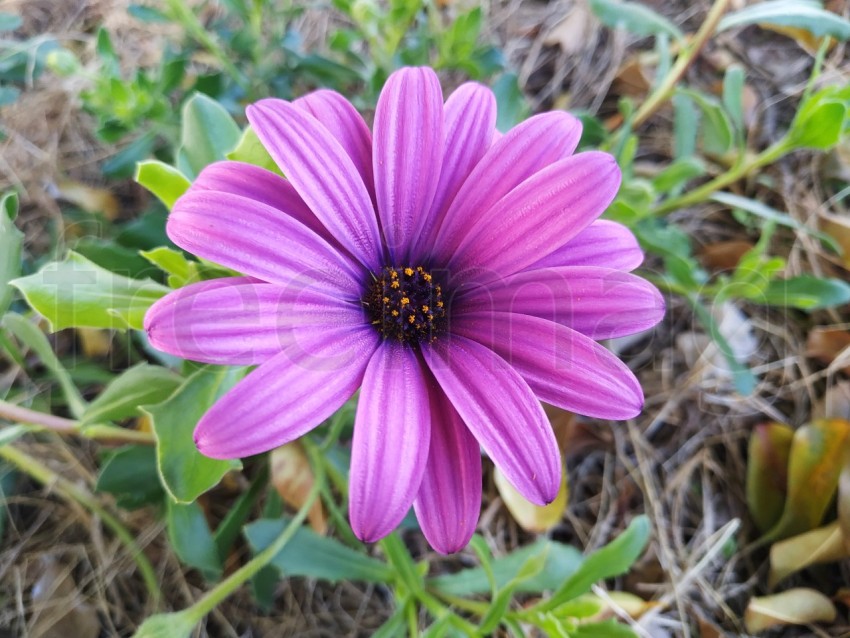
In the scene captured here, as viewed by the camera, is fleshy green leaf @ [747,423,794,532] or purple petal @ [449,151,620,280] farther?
fleshy green leaf @ [747,423,794,532]

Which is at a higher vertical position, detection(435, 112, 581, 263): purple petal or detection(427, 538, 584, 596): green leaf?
detection(435, 112, 581, 263): purple petal

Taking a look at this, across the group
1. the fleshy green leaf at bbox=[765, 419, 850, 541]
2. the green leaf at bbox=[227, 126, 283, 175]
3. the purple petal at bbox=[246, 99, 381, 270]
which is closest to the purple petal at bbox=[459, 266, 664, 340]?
the purple petal at bbox=[246, 99, 381, 270]

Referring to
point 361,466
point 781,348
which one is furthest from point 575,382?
point 781,348

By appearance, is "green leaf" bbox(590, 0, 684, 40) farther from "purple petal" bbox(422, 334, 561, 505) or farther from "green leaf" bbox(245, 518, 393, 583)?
"green leaf" bbox(245, 518, 393, 583)

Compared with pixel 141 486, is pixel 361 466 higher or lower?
higher

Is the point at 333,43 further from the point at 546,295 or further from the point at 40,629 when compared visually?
the point at 40,629
